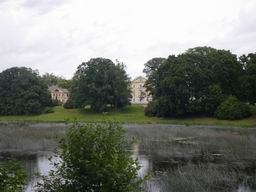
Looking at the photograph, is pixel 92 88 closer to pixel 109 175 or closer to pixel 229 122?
pixel 229 122

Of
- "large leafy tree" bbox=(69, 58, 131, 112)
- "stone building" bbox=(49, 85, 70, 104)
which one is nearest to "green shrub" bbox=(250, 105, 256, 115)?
"large leafy tree" bbox=(69, 58, 131, 112)

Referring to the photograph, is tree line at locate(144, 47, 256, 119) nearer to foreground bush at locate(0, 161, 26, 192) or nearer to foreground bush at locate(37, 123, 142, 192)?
foreground bush at locate(37, 123, 142, 192)

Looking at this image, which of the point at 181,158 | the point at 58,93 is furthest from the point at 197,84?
the point at 58,93

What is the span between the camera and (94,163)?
923 centimetres

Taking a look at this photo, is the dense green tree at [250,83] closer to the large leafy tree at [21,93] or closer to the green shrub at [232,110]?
the green shrub at [232,110]

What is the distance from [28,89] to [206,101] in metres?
43.9

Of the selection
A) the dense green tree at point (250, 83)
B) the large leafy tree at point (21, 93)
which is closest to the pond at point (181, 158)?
the dense green tree at point (250, 83)

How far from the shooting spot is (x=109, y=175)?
9.20 metres

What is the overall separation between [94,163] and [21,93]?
94.3 m

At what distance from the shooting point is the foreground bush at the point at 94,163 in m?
9.27

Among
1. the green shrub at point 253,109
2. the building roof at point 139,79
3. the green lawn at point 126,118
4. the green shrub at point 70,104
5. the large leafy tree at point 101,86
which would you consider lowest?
the green lawn at point 126,118

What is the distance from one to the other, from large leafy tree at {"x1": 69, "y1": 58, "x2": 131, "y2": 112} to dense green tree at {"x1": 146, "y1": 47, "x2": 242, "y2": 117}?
560 inches

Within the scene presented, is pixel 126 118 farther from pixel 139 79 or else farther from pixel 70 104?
Answer: pixel 139 79

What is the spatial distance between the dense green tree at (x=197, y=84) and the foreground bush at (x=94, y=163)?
68840 mm
